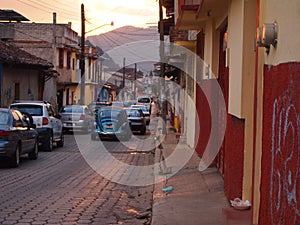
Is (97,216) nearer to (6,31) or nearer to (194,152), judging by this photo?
(194,152)

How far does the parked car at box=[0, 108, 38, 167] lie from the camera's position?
1522 centimetres

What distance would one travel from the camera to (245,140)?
8.93 metres

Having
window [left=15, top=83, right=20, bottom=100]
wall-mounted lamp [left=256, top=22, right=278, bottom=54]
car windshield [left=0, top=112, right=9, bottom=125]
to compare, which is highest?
wall-mounted lamp [left=256, top=22, right=278, bottom=54]

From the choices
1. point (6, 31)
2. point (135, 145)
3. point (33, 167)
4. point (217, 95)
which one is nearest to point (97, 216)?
point (217, 95)

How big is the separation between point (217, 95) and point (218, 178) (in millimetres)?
2362

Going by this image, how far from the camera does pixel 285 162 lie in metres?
5.08

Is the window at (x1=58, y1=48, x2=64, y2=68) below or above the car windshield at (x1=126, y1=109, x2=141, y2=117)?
above

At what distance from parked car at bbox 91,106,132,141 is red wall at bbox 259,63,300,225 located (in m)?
20.8

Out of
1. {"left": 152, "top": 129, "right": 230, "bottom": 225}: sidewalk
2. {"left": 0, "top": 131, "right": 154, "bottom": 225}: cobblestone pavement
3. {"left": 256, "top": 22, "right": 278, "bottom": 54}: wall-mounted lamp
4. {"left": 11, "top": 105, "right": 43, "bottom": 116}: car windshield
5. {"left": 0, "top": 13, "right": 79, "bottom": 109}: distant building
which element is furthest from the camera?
{"left": 0, "top": 13, "right": 79, "bottom": 109}: distant building

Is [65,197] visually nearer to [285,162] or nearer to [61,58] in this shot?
[285,162]

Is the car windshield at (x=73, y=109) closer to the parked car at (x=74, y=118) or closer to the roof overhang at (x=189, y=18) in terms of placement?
the parked car at (x=74, y=118)

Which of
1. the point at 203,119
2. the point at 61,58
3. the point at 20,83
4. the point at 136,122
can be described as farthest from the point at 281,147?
the point at 61,58

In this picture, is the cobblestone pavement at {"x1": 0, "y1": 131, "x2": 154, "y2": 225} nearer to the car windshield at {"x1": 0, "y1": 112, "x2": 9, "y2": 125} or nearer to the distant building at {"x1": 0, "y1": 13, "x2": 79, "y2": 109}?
the car windshield at {"x1": 0, "y1": 112, "x2": 9, "y2": 125}

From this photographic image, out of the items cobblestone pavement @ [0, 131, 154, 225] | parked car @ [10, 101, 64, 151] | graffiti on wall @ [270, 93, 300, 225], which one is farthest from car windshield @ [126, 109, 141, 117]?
graffiti on wall @ [270, 93, 300, 225]
